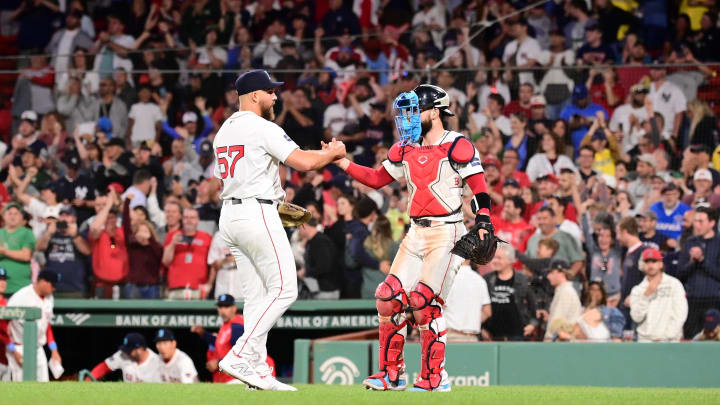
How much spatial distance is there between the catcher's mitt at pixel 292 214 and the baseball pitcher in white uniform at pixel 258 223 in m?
0.45

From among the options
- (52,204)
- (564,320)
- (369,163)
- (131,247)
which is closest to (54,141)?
(52,204)

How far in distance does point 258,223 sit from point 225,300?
15.6ft

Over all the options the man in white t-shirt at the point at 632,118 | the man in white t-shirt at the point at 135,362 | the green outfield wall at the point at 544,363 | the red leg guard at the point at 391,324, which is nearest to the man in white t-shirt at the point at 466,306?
the green outfield wall at the point at 544,363

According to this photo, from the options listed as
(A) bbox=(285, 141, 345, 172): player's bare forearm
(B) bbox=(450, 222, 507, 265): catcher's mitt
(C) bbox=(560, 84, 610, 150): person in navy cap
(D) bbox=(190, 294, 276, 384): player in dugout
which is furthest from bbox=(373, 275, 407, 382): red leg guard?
(C) bbox=(560, 84, 610, 150): person in navy cap

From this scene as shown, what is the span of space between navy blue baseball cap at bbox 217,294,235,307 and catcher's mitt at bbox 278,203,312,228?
4011 mm

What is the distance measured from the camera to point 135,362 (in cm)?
1270

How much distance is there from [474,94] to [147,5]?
7451 millimetres

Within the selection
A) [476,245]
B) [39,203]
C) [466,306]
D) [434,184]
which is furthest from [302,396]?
[39,203]

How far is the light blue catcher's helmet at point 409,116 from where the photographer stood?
26.4 feet

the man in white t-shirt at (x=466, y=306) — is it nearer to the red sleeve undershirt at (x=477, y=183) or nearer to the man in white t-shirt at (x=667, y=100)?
the man in white t-shirt at (x=667, y=100)

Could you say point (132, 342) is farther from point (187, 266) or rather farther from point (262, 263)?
point (262, 263)

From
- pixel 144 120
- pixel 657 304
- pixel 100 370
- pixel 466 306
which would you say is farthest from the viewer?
pixel 144 120

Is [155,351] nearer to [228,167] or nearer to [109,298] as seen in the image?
[109,298]

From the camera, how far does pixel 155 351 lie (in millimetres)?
13781
